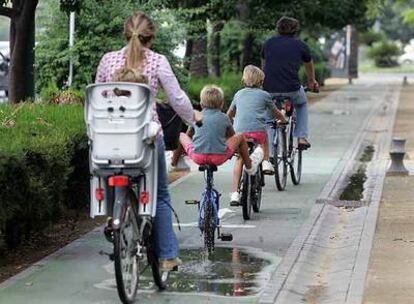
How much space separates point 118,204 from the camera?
237 inches

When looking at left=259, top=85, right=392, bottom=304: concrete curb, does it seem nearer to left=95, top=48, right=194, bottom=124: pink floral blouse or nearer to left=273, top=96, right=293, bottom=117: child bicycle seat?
left=273, top=96, right=293, bottom=117: child bicycle seat

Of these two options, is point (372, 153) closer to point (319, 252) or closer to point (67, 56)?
point (67, 56)

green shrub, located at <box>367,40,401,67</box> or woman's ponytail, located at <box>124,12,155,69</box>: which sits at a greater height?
woman's ponytail, located at <box>124,12,155,69</box>

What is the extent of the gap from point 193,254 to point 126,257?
6.07 feet

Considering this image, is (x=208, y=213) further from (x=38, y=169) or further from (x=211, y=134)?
(x=38, y=169)

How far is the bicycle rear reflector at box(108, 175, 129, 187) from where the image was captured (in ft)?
19.5

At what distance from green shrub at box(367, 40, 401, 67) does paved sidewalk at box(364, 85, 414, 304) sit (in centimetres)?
7348

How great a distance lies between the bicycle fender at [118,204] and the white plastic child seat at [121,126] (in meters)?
0.19

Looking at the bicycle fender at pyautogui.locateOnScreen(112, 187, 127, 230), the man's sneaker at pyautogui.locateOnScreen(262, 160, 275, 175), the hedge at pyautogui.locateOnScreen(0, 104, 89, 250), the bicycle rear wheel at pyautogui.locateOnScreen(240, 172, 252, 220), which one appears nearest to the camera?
the bicycle fender at pyautogui.locateOnScreen(112, 187, 127, 230)

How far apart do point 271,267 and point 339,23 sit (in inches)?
1029

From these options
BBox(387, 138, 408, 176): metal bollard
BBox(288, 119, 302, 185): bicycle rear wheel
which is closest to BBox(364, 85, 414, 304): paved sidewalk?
BBox(387, 138, 408, 176): metal bollard

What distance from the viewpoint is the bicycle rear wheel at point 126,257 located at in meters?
5.93

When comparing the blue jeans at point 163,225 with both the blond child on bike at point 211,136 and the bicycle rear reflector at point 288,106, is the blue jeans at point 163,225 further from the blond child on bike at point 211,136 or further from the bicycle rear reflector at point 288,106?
the bicycle rear reflector at point 288,106

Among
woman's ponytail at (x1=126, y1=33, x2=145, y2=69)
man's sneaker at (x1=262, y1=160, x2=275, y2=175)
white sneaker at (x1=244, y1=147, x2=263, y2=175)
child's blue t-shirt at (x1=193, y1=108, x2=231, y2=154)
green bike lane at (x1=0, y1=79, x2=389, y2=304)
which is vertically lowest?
green bike lane at (x1=0, y1=79, x2=389, y2=304)
